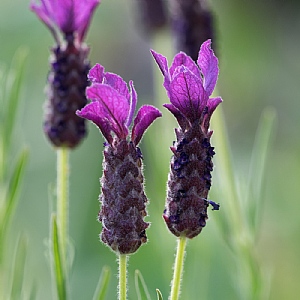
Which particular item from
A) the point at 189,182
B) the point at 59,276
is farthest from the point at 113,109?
the point at 59,276

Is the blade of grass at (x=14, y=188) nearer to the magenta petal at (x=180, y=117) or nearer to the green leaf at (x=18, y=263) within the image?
the green leaf at (x=18, y=263)

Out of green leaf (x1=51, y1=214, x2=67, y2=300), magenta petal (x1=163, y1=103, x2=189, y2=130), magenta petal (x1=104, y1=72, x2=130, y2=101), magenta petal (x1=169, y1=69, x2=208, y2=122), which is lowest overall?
green leaf (x1=51, y1=214, x2=67, y2=300)

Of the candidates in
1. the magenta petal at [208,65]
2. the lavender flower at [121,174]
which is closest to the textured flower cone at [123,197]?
the lavender flower at [121,174]

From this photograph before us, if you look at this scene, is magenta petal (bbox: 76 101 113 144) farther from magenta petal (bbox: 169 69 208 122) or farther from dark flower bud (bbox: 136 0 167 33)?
dark flower bud (bbox: 136 0 167 33)

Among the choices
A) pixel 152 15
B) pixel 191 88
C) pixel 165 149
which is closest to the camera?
pixel 191 88

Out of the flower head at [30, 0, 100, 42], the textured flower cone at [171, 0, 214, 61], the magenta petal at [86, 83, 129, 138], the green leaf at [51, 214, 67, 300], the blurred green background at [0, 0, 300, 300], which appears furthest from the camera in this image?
the blurred green background at [0, 0, 300, 300]

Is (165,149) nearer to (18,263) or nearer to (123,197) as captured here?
(18,263)

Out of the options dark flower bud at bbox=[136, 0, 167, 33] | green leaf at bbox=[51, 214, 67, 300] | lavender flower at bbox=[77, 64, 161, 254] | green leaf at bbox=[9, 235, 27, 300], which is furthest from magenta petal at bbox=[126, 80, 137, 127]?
dark flower bud at bbox=[136, 0, 167, 33]

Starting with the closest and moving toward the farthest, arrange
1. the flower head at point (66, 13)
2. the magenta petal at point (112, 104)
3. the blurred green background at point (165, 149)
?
the magenta petal at point (112, 104) → the flower head at point (66, 13) → the blurred green background at point (165, 149)
